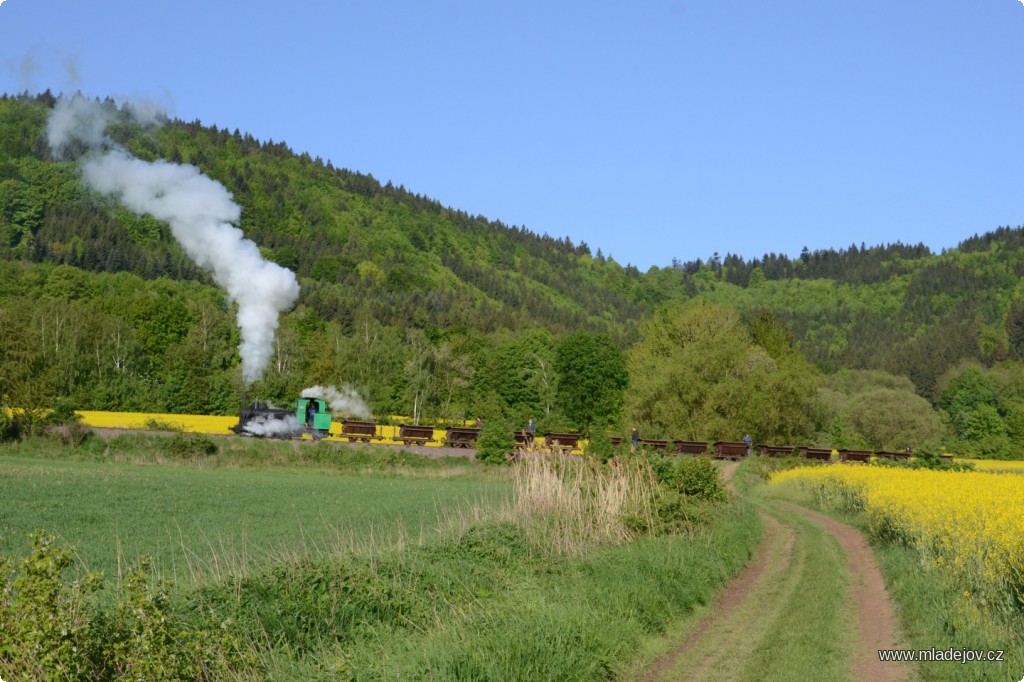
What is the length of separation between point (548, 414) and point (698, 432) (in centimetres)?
3115

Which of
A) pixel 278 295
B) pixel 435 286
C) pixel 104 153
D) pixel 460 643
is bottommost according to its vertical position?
pixel 460 643

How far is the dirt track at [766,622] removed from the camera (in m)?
9.82

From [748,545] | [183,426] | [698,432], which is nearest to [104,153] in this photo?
[183,426]

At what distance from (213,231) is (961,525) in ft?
134

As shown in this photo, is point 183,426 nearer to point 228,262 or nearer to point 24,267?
point 228,262

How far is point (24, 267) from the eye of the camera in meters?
108

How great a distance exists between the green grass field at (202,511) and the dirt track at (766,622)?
15.7ft

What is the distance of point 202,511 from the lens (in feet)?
74.6

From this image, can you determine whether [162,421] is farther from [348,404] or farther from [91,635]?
[91,635]

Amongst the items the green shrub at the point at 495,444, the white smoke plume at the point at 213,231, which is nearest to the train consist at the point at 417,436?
the white smoke plume at the point at 213,231

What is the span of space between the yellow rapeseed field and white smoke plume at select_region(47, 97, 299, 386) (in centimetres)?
3324

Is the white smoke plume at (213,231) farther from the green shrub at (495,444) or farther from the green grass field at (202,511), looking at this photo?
the green shrub at (495,444)

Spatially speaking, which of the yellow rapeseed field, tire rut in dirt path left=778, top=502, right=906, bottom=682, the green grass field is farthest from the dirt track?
the green grass field

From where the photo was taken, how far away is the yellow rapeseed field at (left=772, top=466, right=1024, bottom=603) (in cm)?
1187
